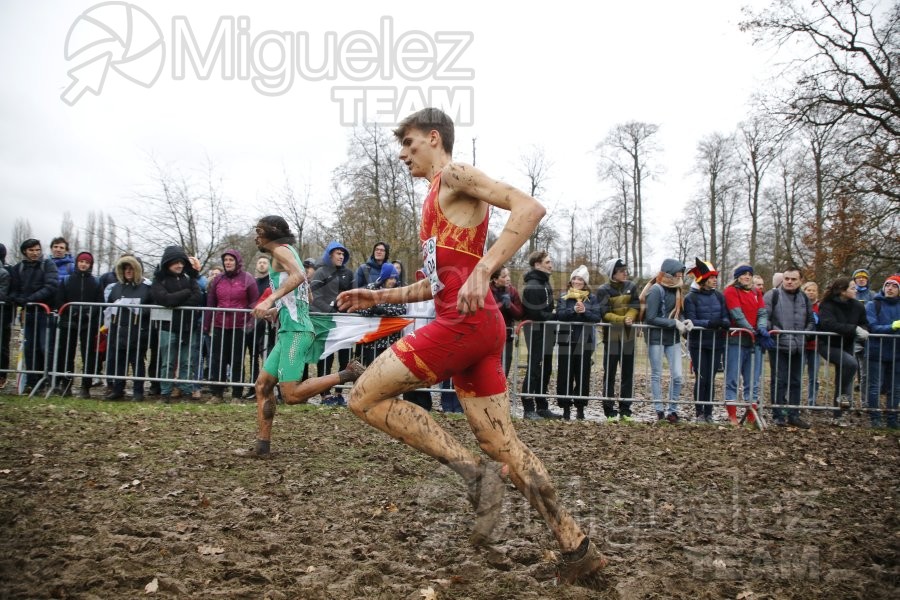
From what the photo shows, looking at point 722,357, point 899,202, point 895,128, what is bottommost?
point 722,357

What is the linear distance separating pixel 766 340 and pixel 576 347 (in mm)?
2657

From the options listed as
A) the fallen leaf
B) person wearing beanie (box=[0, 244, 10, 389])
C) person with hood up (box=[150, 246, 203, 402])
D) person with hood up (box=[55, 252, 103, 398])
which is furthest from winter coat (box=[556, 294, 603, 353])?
person wearing beanie (box=[0, 244, 10, 389])

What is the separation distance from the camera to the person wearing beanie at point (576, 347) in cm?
882

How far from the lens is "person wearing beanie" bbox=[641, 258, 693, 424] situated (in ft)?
28.3

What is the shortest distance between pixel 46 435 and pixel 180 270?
3.77 m

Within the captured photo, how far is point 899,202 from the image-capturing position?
60.7 feet

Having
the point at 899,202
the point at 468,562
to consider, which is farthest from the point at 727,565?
the point at 899,202

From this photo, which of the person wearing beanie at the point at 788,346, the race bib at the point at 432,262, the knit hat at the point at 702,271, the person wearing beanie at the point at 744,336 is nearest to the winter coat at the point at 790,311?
the person wearing beanie at the point at 788,346

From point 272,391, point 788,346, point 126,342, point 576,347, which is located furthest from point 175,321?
point 788,346

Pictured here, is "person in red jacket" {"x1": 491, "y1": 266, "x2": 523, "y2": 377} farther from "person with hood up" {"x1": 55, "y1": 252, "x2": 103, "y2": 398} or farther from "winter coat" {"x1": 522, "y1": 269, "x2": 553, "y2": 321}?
"person with hood up" {"x1": 55, "y1": 252, "x2": 103, "y2": 398}

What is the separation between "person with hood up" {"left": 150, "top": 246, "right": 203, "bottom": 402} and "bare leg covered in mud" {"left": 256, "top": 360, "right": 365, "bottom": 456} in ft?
12.7

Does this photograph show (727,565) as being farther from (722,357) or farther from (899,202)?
(899,202)

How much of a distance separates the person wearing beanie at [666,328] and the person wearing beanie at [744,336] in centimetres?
66

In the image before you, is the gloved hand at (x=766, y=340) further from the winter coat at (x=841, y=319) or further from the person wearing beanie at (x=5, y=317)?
the person wearing beanie at (x=5, y=317)
